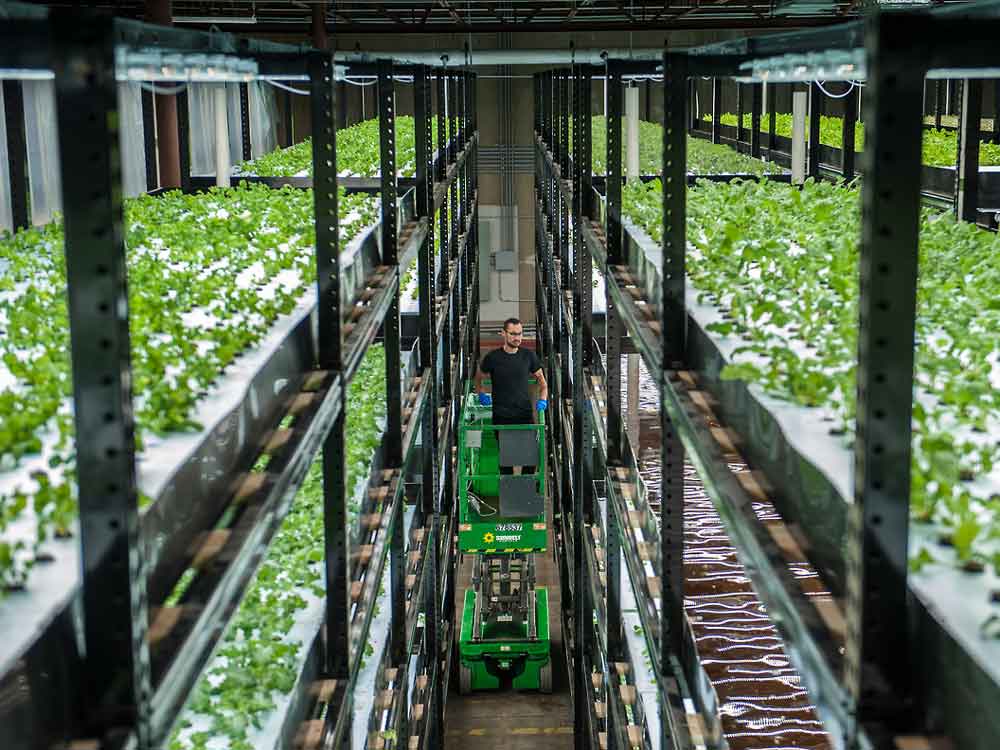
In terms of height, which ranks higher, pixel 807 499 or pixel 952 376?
pixel 952 376

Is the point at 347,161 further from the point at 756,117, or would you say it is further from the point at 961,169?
the point at 756,117

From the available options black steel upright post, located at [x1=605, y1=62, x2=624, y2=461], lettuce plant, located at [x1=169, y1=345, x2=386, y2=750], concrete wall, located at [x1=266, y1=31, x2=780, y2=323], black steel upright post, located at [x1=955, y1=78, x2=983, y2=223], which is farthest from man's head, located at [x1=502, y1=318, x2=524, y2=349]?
concrete wall, located at [x1=266, y1=31, x2=780, y2=323]

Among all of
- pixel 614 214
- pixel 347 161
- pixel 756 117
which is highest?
pixel 756 117

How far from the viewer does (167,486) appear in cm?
211

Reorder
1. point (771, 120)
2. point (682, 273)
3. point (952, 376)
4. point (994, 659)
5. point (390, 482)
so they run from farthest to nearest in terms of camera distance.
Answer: point (771, 120)
point (390, 482)
point (682, 273)
point (952, 376)
point (994, 659)

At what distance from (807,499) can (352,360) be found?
1854 millimetres

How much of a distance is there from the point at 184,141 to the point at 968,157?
5929mm

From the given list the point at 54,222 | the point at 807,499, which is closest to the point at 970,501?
the point at 807,499

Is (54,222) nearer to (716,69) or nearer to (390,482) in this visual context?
(390,482)

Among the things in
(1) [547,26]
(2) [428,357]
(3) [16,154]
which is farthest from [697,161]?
(1) [547,26]

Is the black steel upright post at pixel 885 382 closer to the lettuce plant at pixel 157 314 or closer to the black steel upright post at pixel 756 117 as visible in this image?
the lettuce plant at pixel 157 314

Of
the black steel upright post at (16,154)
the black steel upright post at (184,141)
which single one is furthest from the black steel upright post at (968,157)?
the black steel upright post at (184,141)

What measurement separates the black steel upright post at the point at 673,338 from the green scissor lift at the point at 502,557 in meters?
5.03

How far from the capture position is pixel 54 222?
18.8ft
